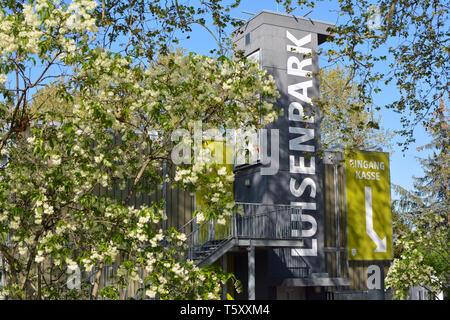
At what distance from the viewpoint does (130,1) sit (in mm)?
10875

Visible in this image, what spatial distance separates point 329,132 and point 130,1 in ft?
76.7

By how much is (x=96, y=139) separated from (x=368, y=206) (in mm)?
13794

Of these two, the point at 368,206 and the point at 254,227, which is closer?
the point at 254,227

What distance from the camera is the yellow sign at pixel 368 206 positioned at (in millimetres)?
20188

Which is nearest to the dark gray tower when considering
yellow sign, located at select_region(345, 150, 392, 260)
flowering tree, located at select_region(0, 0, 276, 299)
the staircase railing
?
the staircase railing

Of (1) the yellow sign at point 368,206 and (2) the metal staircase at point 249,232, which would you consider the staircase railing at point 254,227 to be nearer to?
(2) the metal staircase at point 249,232

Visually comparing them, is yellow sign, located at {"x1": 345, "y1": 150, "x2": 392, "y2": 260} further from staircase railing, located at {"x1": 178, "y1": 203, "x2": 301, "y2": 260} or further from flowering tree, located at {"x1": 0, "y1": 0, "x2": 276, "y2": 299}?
flowering tree, located at {"x1": 0, "y1": 0, "x2": 276, "y2": 299}

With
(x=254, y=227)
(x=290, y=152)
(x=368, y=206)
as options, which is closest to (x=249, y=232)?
(x=254, y=227)

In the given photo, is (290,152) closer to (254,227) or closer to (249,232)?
(254,227)

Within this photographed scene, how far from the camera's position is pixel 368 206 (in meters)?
20.7

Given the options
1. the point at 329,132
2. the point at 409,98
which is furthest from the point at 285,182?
the point at 329,132

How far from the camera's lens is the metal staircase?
15.4 meters

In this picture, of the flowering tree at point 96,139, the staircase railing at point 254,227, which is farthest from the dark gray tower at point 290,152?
the flowering tree at point 96,139

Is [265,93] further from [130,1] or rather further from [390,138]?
[390,138]
